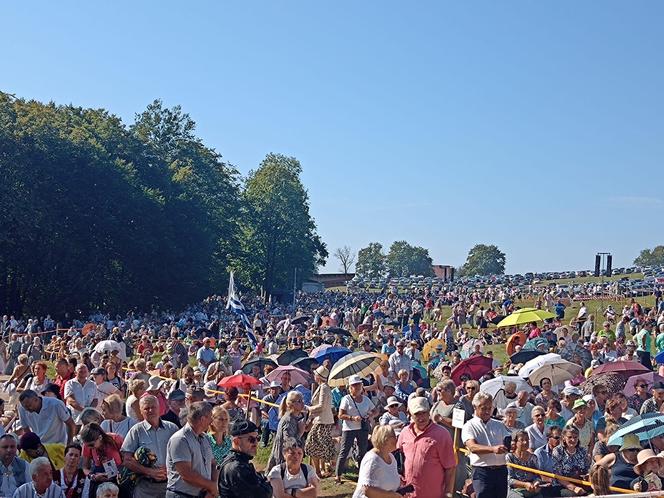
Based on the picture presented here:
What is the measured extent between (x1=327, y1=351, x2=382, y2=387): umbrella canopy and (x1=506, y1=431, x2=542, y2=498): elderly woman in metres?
4.98

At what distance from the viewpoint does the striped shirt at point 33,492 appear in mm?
7207

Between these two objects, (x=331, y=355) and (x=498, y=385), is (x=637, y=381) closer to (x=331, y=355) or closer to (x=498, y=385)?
(x=498, y=385)

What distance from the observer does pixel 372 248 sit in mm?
183000

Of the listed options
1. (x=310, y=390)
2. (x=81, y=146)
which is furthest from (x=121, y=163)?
(x=310, y=390)

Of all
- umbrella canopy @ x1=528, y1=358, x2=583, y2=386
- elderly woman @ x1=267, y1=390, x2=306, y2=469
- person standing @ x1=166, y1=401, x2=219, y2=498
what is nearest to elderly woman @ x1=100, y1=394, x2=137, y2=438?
person standing @ x1=166, y1=401, x2=219, y2=498

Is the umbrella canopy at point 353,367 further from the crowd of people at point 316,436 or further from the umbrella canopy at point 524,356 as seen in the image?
the umbrella canopy at point 524,356

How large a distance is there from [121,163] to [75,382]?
45.8 metres

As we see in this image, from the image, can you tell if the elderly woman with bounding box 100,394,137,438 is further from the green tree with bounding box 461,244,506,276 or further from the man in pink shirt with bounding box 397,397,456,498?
the green tree with bounding box 461,244,506,276

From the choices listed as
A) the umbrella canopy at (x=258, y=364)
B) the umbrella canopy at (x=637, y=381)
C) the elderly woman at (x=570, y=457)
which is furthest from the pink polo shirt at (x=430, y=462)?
the umbrella canopy at (x=258, y=364)

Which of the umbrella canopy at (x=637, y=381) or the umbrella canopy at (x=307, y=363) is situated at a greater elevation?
the umbrella canopy at (x=637, y=381)

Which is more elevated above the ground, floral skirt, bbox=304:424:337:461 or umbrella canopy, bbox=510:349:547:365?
umbrella canopy, bbox=510:349:547:365

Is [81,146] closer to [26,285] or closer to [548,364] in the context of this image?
[26,285]

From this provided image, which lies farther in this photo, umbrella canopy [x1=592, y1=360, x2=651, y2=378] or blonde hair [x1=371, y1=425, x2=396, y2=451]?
umbrella canopy [x1=592, y1=360, x2=651, y2=378]

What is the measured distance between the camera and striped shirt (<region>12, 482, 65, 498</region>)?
7207 millimetres
